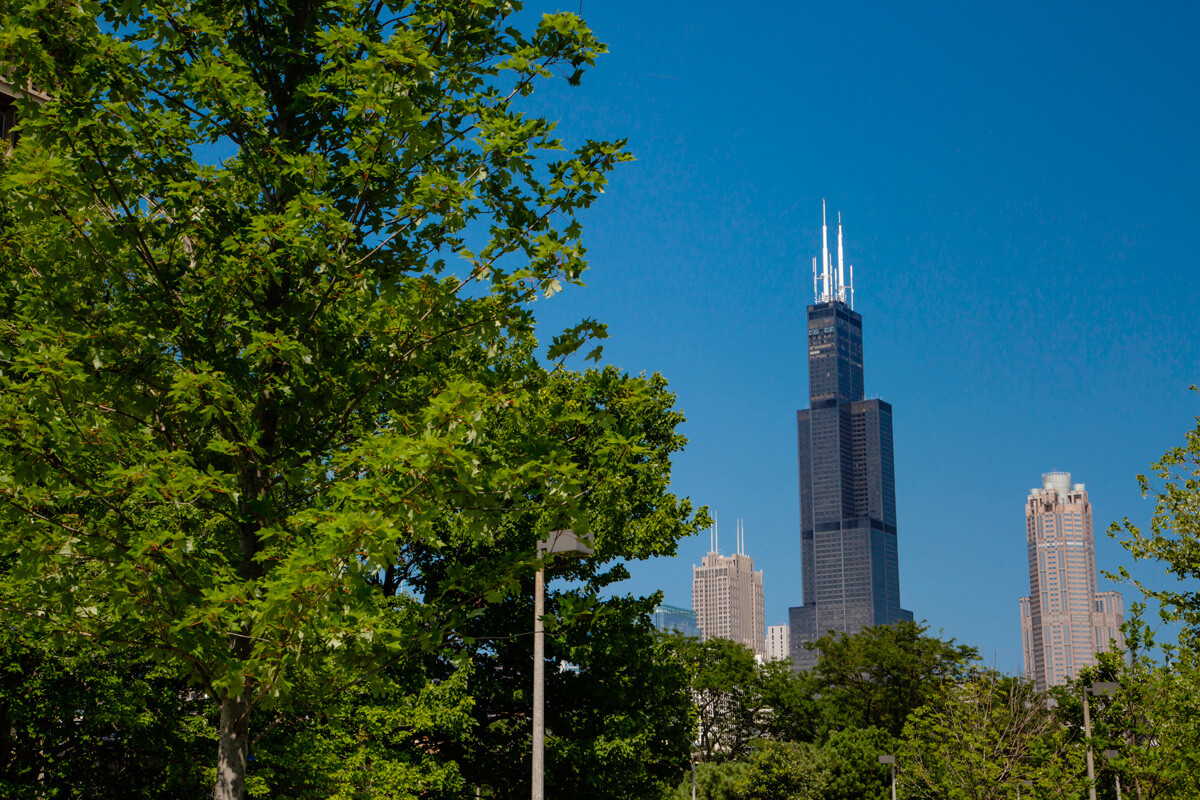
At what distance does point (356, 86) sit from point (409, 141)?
1.89 ft

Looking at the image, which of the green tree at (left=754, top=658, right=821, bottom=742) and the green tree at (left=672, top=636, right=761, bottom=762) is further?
the green tree at (left=754, top=658, right=821, bottom=742)

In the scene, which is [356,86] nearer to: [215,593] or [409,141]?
[409,141]

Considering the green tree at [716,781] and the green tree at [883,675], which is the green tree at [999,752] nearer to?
the green tree at [716,781]

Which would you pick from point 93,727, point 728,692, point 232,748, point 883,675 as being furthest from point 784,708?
point 232,748

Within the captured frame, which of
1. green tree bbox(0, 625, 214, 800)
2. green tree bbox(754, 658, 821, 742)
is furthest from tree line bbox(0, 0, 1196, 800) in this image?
green tree bbox(754, 658, 821, 742)

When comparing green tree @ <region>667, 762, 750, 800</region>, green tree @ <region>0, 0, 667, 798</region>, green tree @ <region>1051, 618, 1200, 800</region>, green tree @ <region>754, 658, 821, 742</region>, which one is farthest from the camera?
green tree @ <region>754, 658, 821, 742</region>

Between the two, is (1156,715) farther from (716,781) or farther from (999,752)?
(716,781)

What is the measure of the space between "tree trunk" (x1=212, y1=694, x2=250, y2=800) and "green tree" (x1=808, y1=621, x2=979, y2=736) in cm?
6469

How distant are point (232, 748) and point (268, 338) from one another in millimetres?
3040

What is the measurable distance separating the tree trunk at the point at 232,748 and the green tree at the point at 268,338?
0.02 metres

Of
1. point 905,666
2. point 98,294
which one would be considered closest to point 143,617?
point 98,294

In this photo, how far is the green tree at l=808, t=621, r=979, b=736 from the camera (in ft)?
229

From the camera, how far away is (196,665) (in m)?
7.61

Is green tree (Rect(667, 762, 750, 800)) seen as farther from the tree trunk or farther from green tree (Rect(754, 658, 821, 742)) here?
the tree trunk
